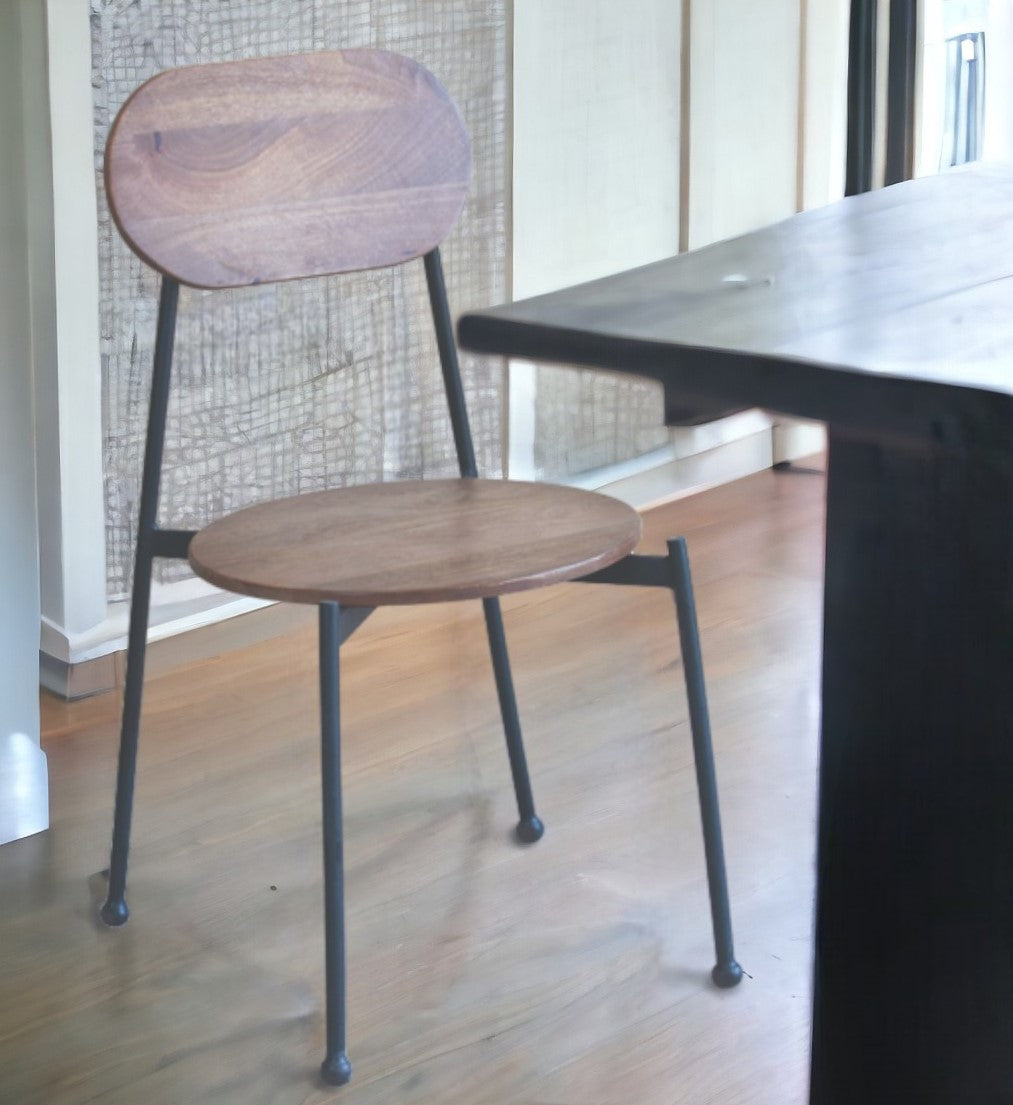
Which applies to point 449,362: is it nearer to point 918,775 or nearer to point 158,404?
point 158,404

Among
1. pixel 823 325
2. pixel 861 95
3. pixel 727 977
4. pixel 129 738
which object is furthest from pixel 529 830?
pixel 861 95

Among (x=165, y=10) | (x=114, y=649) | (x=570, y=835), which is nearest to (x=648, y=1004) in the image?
(x=570, y=835)

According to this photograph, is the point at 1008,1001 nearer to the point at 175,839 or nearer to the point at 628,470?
the point at 175,839

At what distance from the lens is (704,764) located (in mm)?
1377

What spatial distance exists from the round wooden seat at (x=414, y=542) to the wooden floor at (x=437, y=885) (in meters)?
0.40

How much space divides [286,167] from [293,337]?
0.77m

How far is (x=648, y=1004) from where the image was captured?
1405 mm

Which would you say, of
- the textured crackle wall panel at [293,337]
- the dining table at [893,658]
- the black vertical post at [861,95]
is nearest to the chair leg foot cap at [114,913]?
the textured crackle wall panel at [293,337]

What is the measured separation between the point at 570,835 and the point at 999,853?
3.06 feet

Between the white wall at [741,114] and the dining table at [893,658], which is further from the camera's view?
the white wall at [741,114]

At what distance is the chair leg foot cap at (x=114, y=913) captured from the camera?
1.54m

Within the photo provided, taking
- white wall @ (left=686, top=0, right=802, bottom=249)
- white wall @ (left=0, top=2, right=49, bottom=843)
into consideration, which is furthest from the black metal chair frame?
white wall @ (left=686, top=0, right=802, bottom=249)

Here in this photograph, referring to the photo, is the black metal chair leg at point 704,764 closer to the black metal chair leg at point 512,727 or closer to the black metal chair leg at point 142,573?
the black metal chair leg at point 512,727

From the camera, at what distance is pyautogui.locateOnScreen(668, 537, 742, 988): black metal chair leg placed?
4.39ft
